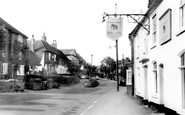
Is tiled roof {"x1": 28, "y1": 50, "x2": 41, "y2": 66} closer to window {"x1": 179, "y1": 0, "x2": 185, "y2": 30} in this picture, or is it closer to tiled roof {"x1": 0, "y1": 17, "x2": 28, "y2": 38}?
tiled roof {"x1": 0, "y1": 17, "x2": 28, "y2": 38}

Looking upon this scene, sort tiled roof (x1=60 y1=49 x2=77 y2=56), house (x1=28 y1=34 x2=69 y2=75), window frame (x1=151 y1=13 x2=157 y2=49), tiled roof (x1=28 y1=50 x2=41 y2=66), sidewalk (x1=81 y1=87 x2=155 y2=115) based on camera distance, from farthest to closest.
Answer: tiled roof (x1=60 y1=49 x2=77 y2=56)
house (x1=28 y1=34 x2=69 y2=75)
tiled roof (x1=28 y1=50 x2=41 y2=66)
window frame (x1=151 y1=13 x2=157 y2=49)
sidewalk (x1=81 y1=87 x2=155 y2=115)

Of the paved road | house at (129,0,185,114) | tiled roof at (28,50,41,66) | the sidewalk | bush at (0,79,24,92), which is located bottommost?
the paved road

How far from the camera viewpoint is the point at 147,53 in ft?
61.2

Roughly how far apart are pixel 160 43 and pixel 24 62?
39569 millimetres

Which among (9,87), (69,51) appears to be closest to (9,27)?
(9,87)

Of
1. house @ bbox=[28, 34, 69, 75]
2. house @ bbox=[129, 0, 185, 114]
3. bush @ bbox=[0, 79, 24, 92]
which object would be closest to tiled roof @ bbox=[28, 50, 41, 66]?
house @ bbox=[28, 34, 69, 75]

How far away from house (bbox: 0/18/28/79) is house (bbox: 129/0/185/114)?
3068 centimetres

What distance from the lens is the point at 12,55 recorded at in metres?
47.8

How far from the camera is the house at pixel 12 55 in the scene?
45991mm

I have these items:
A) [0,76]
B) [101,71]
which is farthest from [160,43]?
[101,71]

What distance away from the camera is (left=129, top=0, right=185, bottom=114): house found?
11.1 metres

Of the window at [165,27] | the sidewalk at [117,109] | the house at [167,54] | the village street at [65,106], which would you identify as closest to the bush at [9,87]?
the village street at [65,106]

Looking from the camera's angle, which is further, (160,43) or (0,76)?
(0,76)

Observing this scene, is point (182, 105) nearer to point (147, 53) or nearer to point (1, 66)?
point (147, 53)
